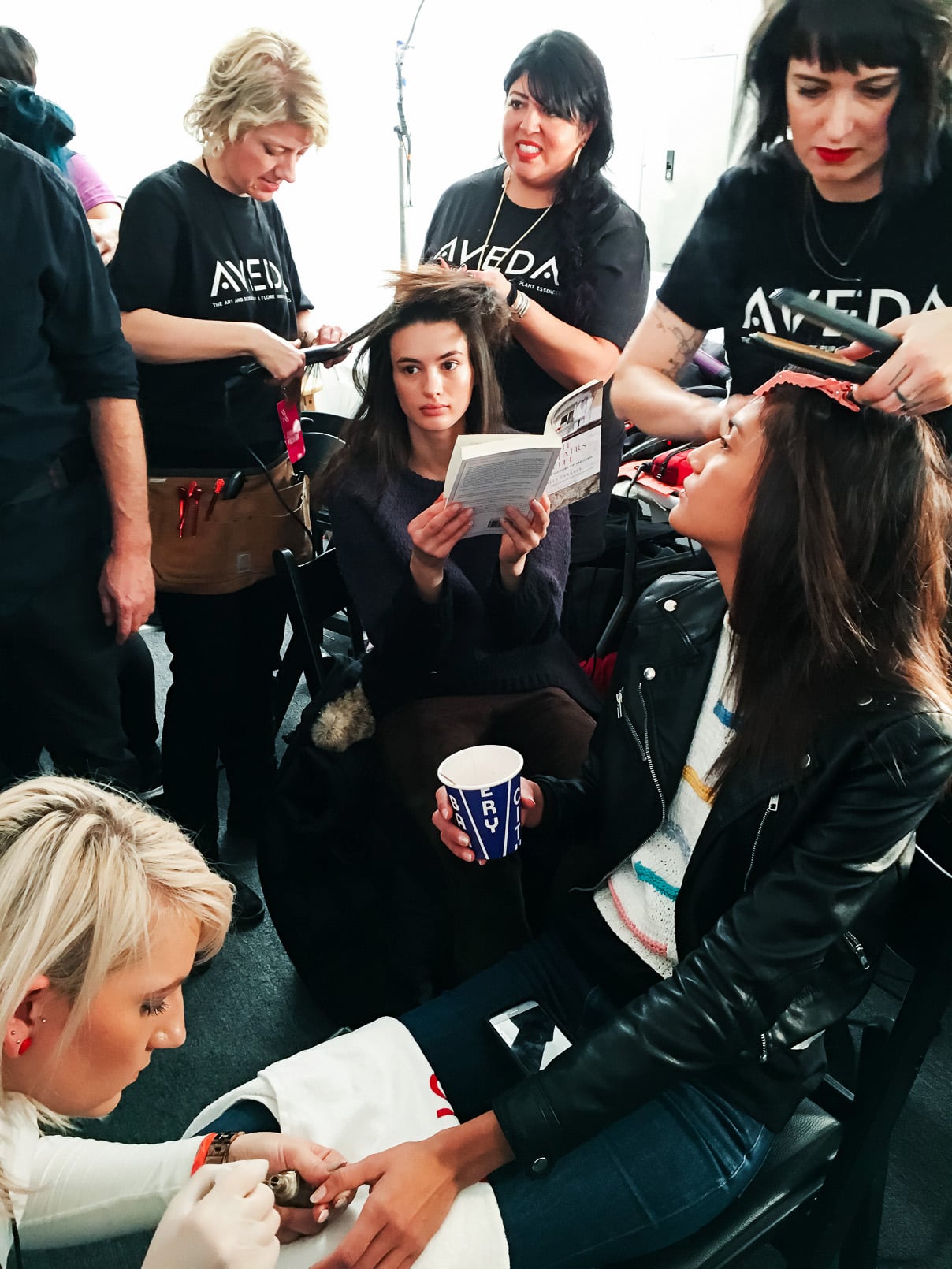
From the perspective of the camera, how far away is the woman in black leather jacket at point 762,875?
3.05 feet

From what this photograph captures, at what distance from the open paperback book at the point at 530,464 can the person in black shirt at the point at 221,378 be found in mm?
569

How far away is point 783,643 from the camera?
103 cm

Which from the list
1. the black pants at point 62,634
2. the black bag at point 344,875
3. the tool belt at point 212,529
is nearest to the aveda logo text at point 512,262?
the tool belt at point 212,529

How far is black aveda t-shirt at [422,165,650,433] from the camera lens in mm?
1854

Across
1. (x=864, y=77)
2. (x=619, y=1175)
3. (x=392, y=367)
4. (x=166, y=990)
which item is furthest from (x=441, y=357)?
(x=619, y=1175)

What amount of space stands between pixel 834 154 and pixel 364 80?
310 centimetres

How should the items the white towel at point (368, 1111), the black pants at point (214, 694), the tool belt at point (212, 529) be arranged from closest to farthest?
the white towel at point (368, 1111)
the tool belt at point (212, 529)
the black pants at point (214, 694)

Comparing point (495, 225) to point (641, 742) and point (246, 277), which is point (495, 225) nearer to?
point (246, 277)

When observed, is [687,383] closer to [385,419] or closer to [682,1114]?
[385,419]

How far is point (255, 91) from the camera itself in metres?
1.70

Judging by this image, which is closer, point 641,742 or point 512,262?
point 641,742

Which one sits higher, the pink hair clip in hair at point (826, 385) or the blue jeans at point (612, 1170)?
the pink hair clip in hair at point (826, 385)

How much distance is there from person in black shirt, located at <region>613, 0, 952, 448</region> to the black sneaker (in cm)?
124

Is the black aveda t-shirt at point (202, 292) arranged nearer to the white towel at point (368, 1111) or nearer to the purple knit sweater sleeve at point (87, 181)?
the purple knit sweater sleeve at point (87, 181)
